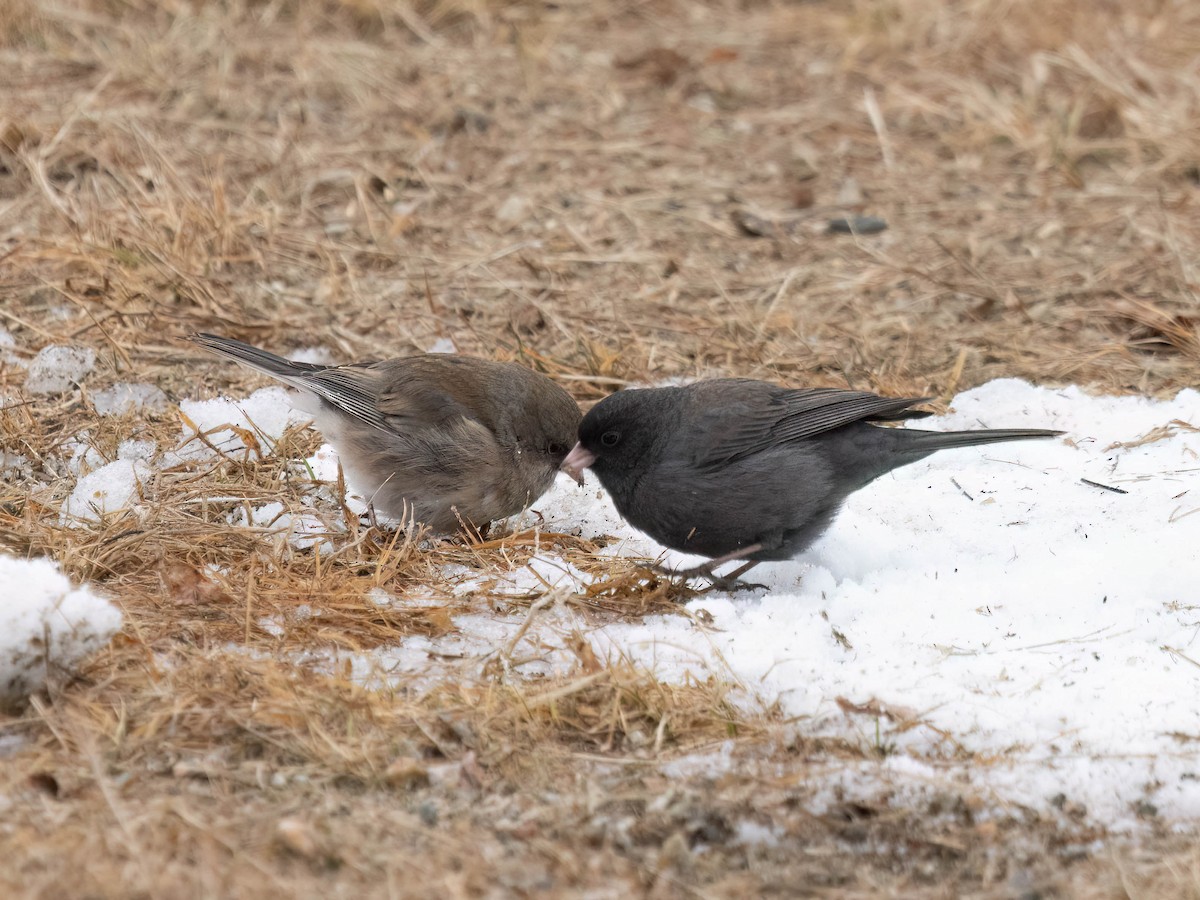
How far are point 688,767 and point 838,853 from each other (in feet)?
1.39

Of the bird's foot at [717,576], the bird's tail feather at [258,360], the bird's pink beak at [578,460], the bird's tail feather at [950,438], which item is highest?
the bird's tail feather at [258,360]

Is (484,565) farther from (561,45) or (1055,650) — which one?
(561,45)

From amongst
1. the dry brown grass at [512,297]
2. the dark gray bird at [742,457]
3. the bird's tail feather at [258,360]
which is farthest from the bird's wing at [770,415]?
the bird's tail feather at [258,360]

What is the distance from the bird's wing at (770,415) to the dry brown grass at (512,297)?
559 millimetres

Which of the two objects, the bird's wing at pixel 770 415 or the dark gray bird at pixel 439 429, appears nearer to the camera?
the bird's wing at pixel 770 415

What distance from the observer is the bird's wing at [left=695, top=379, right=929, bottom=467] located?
169 inches

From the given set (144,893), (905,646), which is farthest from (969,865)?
(144,893)

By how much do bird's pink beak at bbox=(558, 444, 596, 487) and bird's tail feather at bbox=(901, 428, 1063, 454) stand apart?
1.03 m

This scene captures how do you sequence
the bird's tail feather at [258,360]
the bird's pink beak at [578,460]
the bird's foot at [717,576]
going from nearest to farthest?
the bird's foot at [717,576] → the bird's pink beak at [578,460] → the bird's tail feather at [258,360]

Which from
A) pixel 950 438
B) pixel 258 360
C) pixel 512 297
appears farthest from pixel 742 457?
pixel 512 297

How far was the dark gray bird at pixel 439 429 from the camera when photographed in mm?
4559

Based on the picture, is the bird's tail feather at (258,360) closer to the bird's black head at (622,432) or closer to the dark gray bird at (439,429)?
the dark gray bird at (439,429)

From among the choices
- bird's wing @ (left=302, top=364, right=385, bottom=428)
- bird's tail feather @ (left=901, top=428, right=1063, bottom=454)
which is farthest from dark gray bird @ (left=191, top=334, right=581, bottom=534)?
bird's tail feather @ (left=901, top=428, right=1063, bottom=454)

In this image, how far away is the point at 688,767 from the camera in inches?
118
